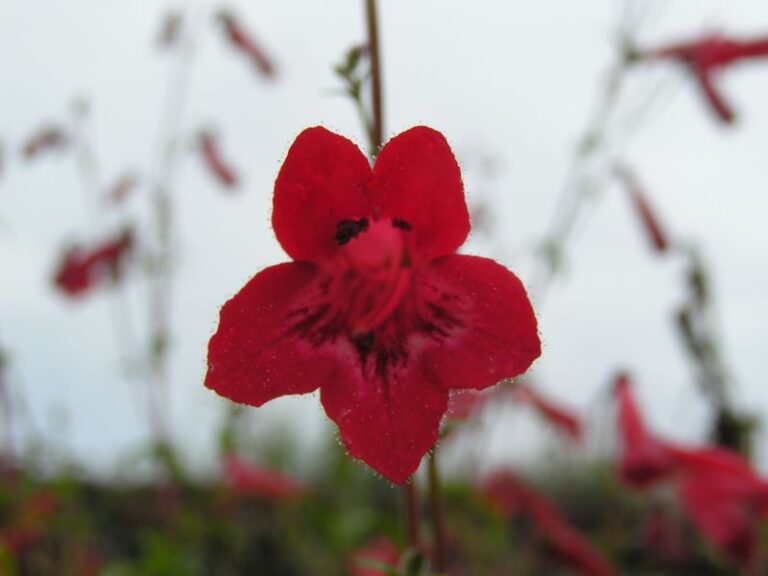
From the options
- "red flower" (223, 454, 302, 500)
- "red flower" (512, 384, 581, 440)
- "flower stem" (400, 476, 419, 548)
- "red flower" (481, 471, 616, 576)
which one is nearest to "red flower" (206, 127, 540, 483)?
"flower stem" (400, 476, 419, 548)

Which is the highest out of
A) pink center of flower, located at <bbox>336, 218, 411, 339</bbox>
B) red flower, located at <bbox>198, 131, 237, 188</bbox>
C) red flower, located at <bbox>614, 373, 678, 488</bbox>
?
red flower, located at <bbox>198, 131, 237, 188</bbox>

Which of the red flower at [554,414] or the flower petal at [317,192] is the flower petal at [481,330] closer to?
the flower petal at [317,192]

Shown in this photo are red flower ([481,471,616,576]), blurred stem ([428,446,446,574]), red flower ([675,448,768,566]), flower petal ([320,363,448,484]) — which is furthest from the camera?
red flower ([481,471,616,576])

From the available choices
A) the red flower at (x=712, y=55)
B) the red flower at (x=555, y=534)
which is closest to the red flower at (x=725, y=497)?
the red flower at (x=555, y=534)

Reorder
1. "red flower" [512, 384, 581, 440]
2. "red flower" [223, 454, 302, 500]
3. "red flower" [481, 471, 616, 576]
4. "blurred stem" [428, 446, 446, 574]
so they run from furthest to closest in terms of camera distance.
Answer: "red flower" [223, 454, 302, 500] → "red flower" [512, 384, 581, 440] → "red flower" [481, 471, 616, 576] → "blurred stem" [428, 446, 446, 574]

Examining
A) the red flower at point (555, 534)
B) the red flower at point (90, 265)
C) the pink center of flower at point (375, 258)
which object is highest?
the red flower at point (90, 265)

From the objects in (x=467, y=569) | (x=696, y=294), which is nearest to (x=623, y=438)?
(x=696, y=294)

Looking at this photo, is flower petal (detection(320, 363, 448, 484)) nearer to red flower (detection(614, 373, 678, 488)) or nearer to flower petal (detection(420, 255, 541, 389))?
flower petal (detection(420, 255, 541, 389))

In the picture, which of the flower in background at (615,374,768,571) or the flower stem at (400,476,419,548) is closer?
the flower stem at (400,476,419,548)
